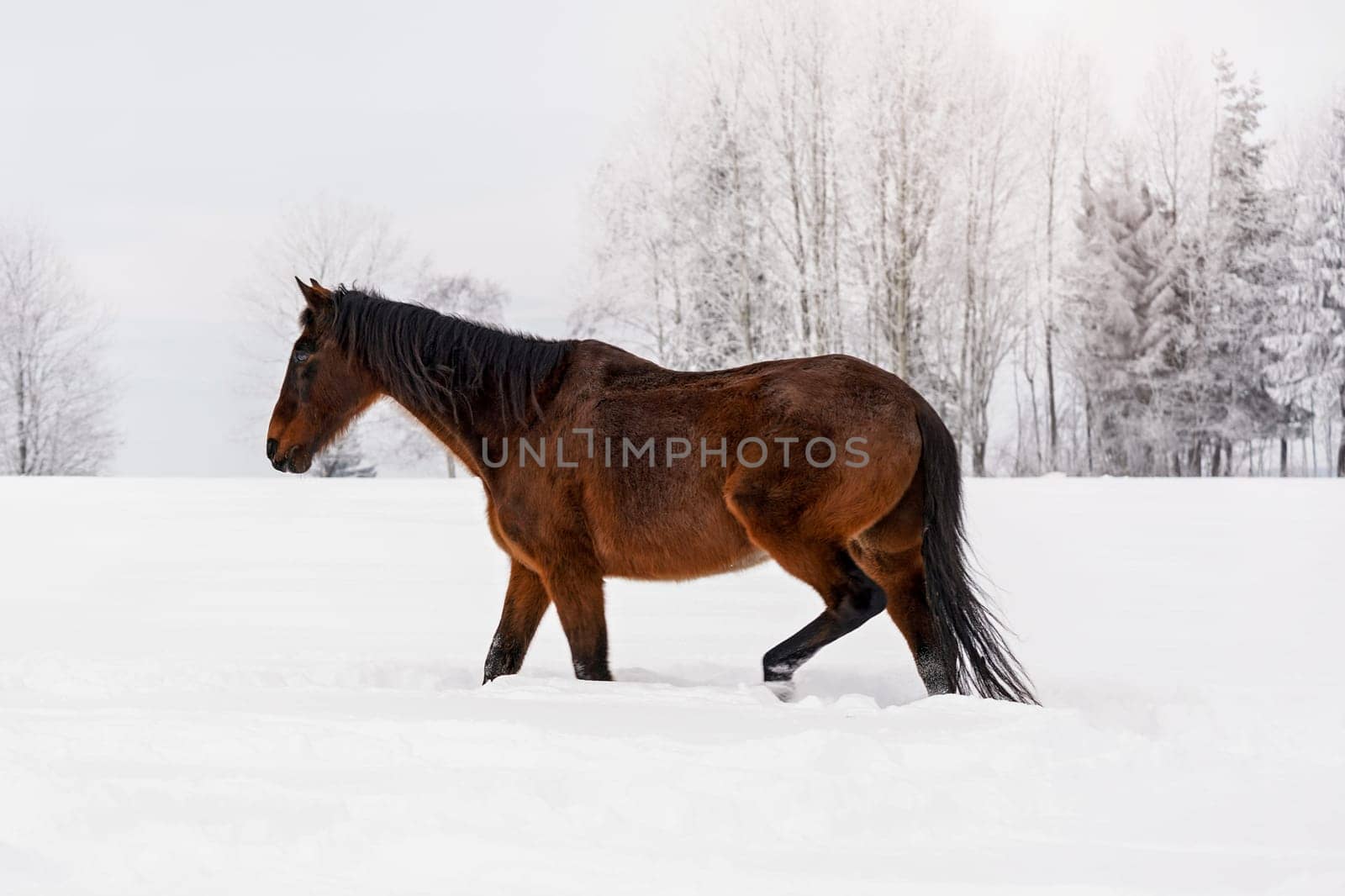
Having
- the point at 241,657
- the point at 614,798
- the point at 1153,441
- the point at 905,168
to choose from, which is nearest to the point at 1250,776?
the point at 614,798

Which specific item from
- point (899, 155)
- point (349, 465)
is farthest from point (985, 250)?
point (349, 465)

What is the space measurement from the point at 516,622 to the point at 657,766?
1.77 metres

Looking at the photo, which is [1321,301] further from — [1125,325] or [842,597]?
[842,597]

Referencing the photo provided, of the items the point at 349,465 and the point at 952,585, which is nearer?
the point at 952,585

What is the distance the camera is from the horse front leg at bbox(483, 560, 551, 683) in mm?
4488

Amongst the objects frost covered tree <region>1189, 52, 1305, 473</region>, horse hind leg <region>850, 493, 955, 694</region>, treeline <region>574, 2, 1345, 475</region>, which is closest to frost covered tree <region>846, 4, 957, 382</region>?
treeline <region>574, 2, 1345, 475</region>

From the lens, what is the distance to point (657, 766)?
287 centimetres

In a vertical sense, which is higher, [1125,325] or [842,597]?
[1125,325]

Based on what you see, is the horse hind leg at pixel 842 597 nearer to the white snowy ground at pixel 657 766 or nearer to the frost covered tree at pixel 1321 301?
the white snowy ground at pixel 657 766

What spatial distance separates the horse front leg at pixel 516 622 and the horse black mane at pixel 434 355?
28.3 inches

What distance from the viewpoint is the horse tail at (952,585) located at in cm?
400

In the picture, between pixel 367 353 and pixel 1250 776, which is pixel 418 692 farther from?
pixel 1250 776

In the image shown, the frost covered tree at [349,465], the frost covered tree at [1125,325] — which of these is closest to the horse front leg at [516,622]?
the frost covered tree at [349,465]

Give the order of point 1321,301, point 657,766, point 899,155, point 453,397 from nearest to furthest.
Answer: point 657,766
point 453,397
point 899,155
point 1321,301
